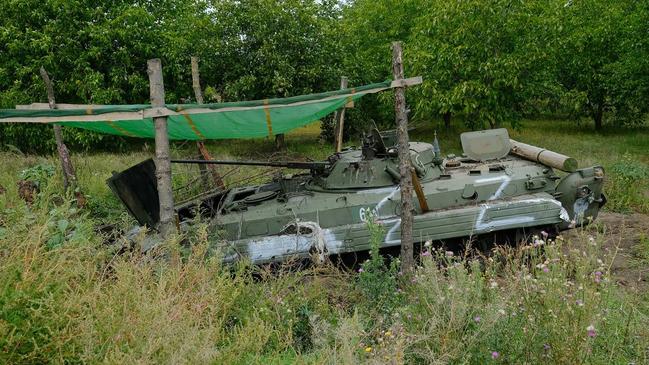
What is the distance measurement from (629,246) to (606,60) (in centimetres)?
1580

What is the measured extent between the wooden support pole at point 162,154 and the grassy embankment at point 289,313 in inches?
18.5

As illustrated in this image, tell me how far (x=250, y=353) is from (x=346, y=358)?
37.7 inches

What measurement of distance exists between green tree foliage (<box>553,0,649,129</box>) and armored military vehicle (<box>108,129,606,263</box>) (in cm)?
1250

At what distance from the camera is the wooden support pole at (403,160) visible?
249 inches

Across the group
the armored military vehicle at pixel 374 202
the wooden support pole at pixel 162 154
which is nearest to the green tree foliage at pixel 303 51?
the armored military vehicle at pixel 374 202

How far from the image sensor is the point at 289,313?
5.17m

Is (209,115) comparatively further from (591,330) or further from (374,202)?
(591,330)

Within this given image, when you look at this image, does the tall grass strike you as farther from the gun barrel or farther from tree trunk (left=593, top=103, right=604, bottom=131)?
tree trunk (left=593, top=103, right=604, bottom=131)

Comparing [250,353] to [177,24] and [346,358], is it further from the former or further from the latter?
[177,24]

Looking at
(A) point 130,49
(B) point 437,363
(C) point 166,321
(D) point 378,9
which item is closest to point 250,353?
(C) point 166,321

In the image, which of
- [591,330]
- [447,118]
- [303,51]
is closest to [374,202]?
[591,330]

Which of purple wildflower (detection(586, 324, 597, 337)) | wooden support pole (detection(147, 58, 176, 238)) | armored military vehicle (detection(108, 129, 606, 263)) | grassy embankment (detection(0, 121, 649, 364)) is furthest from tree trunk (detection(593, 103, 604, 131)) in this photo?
purple wildflower (detection(586, 324, 597, 337))

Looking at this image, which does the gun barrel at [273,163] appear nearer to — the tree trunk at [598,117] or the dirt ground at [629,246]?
the dirt ground at [629,246]

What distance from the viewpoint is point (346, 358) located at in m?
3.43
